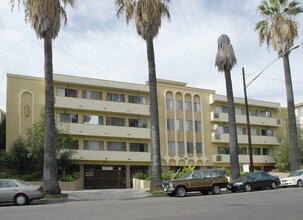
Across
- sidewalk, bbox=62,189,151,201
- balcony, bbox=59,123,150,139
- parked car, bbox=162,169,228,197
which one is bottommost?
sidewalk, bbox=62,189,151,201

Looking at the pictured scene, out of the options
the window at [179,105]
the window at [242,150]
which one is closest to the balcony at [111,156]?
the window at [179,105]

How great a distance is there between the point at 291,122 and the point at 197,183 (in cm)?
1297

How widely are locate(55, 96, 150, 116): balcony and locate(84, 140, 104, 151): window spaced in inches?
139

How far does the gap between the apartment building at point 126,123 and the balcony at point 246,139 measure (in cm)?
12

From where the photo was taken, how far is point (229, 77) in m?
34.9

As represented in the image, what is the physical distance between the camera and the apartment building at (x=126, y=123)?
1679 inches

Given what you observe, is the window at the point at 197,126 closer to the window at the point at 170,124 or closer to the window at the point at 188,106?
the window at the point at 188,106

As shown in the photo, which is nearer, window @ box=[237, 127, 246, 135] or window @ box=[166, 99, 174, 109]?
window @ box=[166, 99, 174, 109]

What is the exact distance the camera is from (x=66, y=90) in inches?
Answer: 1748

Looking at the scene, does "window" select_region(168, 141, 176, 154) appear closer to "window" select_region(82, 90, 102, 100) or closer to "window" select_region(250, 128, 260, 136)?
"window" select_region(82, 90, 102, 100)

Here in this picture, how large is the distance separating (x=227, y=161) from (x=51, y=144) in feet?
104

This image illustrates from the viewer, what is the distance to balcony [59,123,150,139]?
4350 centimetres

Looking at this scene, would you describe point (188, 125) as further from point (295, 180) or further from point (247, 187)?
point (247, 187)

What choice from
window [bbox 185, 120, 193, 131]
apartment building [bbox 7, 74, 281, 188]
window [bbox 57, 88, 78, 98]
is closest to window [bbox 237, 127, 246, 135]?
apartment building [bbox 7, 74, 281, 188]
